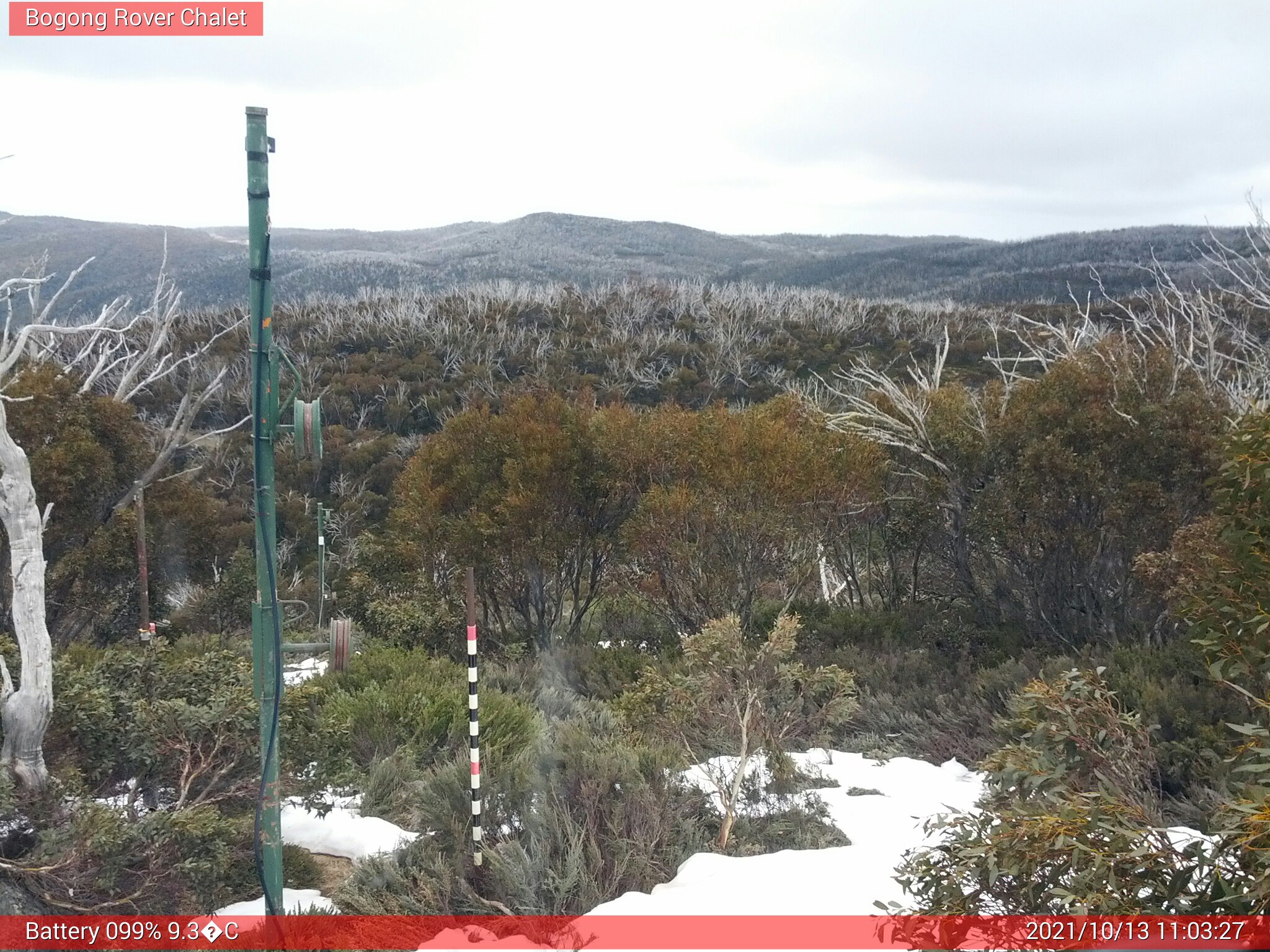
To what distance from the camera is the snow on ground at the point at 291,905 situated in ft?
16.4

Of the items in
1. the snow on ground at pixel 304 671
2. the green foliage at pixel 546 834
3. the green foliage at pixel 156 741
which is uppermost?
the green foliage at pixel 156 741

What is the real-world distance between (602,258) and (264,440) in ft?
323

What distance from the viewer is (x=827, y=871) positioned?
17.4ft

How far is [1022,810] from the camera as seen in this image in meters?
3.15

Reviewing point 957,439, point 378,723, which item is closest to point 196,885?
point 378,723

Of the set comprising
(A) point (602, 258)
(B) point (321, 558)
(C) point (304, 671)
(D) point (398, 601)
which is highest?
(A) point (602, 258)

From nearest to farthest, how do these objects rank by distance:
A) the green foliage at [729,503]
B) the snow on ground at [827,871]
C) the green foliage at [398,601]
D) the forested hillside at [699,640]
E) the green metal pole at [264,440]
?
1. the forested hillside at [699,640]
2. the green metal pole at [264,440]
3. the snow on ground at [827,871]
4. the green foliage at [729,503]
5. the green foliage at [398,601]

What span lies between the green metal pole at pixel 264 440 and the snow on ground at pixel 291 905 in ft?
2.56

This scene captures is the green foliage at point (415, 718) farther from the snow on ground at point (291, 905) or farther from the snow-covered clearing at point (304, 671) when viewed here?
the snow on ground at point (291, 905)

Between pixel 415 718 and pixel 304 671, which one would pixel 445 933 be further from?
pixel 304 671

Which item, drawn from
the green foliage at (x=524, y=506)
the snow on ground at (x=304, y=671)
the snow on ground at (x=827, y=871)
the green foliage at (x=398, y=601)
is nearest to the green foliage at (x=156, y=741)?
the snow on ground at (x=827, y=871)

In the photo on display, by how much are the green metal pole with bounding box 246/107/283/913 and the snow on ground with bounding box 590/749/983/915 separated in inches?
70.3

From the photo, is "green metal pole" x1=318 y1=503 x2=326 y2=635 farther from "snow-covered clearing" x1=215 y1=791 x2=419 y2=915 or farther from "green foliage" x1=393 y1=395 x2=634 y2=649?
"green foliage" x1=393 y1=395 x2=634 y2=649

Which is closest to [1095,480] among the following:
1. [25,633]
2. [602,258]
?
[25,633]
